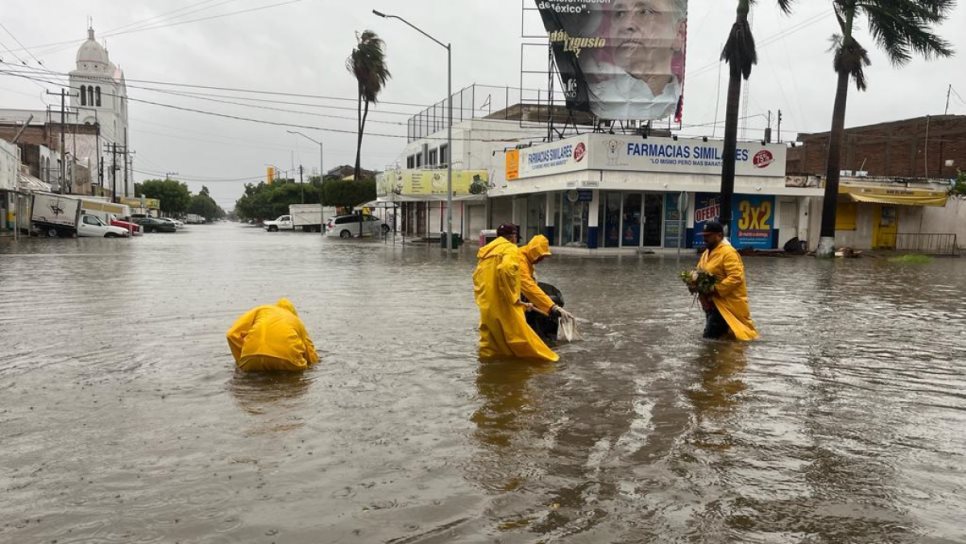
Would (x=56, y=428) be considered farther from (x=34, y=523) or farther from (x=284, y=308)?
(x=284, y=308)

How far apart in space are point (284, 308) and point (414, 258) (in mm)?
18720

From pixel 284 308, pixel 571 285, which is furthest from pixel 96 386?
pixel 571 285

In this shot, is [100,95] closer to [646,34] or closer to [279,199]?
[279,199]

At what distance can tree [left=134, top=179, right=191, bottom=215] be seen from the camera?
401ft

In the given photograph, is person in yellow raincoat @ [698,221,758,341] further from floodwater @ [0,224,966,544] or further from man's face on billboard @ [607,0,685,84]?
man's face on billboard @ [607,0,685,84]

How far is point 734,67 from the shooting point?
26000mm

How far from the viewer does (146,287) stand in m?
14.6

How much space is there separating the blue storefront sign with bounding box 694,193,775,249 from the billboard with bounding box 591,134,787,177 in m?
1.13

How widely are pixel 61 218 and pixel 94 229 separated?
68.9 inches

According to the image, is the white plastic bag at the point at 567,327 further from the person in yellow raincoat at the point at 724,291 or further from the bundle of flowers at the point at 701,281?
the person in yellow raincoat at the point at 724,291

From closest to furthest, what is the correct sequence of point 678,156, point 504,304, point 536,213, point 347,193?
point 504,304 → point 678,156 → point 536,213 → point 347,193

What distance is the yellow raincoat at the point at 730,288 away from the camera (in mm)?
8484

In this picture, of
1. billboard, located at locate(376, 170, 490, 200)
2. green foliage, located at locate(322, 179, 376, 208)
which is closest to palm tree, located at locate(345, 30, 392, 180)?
green foliage, located at locate(322, 179, 376, 208)

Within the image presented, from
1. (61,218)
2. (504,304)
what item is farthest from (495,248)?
(61,218)
